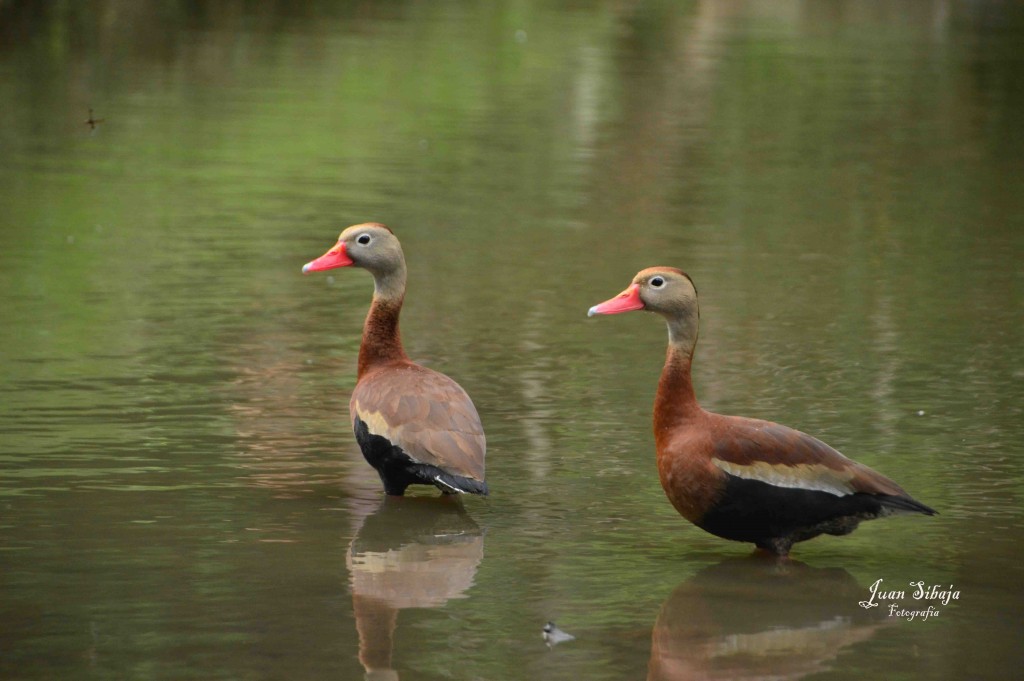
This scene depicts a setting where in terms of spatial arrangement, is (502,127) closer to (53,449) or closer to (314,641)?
(53,449)

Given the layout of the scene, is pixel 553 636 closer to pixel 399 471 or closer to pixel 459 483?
pixel 459 483

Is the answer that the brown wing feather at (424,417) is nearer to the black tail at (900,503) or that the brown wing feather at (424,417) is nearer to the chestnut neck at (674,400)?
the chestnut neck at (674,400)

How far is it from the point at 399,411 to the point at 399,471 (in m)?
0.26

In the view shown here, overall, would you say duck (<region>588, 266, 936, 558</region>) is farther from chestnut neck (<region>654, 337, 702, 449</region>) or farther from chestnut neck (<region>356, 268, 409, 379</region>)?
chestnut neck (<region>356, 268, 409, 379</region>)

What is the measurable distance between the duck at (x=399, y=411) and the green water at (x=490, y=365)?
0.80 feet

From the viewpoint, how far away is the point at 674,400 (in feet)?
24.4

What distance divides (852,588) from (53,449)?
3887mm

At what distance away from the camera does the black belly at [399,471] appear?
778 centimetres

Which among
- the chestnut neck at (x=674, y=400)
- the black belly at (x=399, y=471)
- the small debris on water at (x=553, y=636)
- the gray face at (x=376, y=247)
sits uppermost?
the gray face at (x=376, y=247)

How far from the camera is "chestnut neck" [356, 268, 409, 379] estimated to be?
882 cm

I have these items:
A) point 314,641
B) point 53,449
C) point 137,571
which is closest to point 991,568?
point 314,641

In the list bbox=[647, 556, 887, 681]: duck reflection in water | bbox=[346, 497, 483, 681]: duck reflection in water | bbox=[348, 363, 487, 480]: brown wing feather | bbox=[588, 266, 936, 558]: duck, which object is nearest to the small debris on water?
bbox=[647, 556, 887, 681]: duck reflection in water

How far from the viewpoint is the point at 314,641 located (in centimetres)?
639

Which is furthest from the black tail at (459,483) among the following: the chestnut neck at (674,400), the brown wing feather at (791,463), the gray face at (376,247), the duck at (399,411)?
Answer: the gray face at (376,247)
